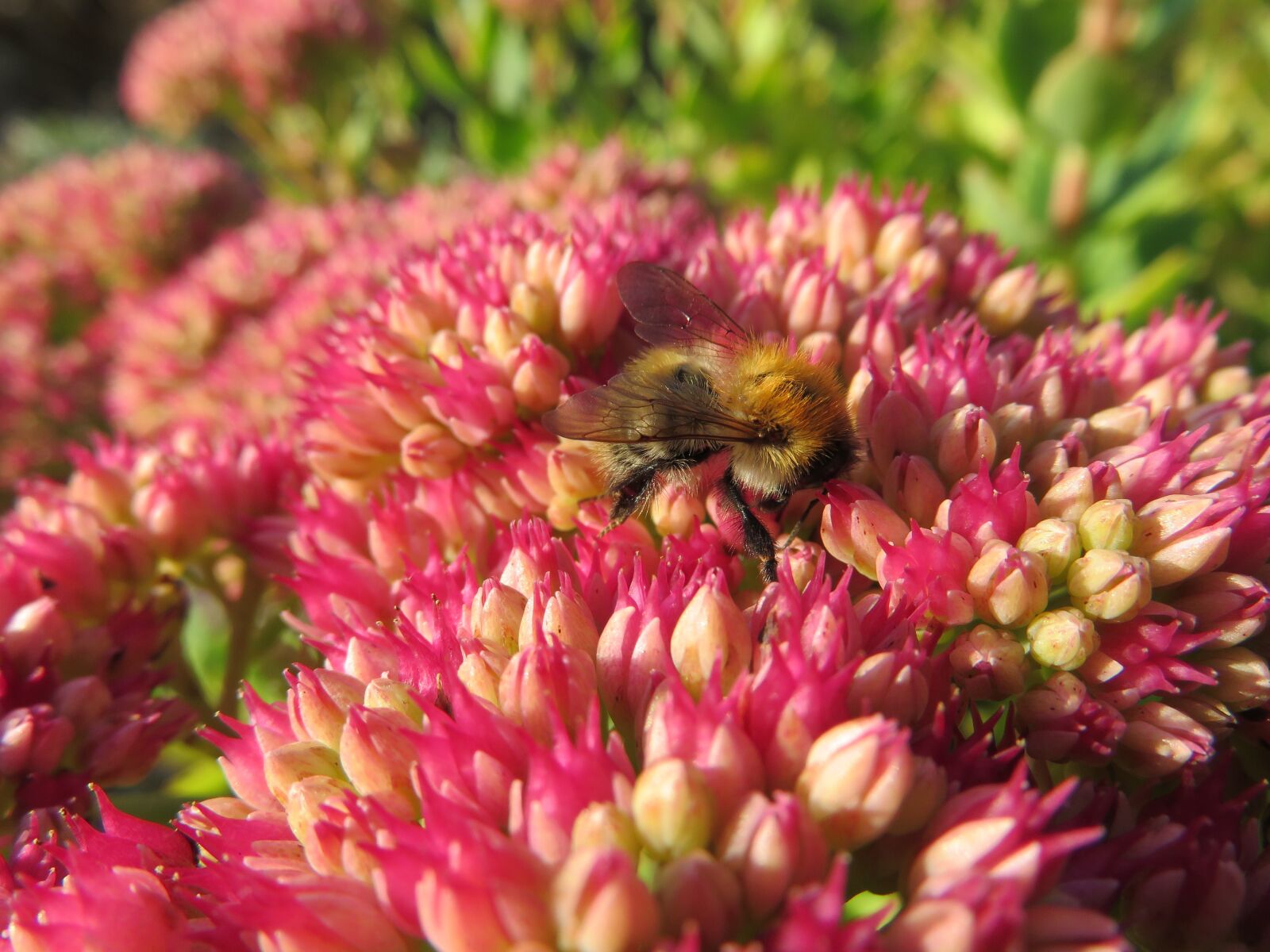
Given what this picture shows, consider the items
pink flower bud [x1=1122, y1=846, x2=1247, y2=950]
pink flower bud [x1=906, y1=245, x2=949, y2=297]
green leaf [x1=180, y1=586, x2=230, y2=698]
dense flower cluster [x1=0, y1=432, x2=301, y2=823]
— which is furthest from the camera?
green leaf [x1=180, y1=586, x2=230, y2=698]

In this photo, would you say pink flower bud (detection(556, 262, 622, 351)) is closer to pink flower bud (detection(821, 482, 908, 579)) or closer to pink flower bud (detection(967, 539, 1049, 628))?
pink flower bud (detection(821, 482, 908, 579))

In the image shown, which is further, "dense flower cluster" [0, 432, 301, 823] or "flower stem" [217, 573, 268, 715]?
"flower stem" [217, 573, 268, 715]

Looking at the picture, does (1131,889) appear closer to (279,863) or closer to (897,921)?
(897,921)

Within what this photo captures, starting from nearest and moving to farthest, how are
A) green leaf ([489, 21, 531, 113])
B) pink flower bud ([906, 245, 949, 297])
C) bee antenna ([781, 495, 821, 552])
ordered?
bee antenna ([781, 495, 821, 552]) → pink flower bud ([906, 245, 949, 297]) → green leaf ([489, 21, 531, 113])

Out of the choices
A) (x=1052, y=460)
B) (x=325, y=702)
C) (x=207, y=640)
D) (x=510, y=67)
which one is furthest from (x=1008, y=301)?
(x=510, y=67)

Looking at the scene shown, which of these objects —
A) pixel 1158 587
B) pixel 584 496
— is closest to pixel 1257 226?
pixel 1158 587

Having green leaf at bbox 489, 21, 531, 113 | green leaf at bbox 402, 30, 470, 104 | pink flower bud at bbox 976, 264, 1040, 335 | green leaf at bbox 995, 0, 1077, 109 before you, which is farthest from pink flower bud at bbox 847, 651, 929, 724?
green leaf at bbox 402, 30, 470, 104

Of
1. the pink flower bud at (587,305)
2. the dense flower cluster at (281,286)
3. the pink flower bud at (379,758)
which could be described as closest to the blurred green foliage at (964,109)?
the dense flower cluster at (281,286)
